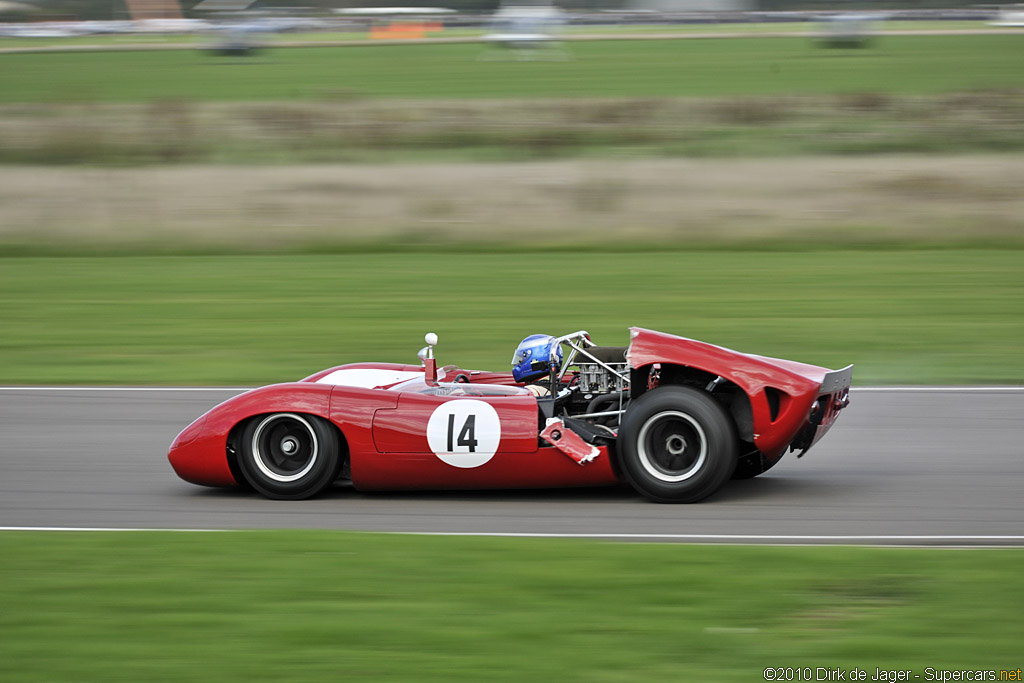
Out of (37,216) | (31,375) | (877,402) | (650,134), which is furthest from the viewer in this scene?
(650,134)

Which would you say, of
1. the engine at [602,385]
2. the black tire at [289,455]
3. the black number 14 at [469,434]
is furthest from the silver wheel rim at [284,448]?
the engine at [602,385]

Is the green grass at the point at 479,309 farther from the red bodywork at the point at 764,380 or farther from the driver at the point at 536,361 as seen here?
the red bodywork at the point at 764,380

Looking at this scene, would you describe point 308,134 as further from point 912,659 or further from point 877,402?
point 912,659

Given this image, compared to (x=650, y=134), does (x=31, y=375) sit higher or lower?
lower

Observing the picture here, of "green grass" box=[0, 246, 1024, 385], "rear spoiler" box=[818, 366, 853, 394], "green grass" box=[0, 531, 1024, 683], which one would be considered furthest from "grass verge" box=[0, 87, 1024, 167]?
"green grass" box=[0, 531, 1024, 683]

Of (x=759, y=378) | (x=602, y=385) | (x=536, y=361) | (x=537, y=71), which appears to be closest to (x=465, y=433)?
(x=536, y=361)

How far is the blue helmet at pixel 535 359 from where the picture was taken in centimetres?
712

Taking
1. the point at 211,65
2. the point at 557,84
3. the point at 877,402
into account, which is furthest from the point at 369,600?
the point at 211,65

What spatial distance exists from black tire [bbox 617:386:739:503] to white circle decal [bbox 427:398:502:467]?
712 mm

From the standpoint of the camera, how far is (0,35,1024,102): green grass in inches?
1423

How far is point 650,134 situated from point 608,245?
8.65m

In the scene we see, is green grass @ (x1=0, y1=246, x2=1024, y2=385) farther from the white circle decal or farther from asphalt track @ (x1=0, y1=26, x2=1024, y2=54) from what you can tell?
asphalt track @ (x1=0, y1=26, x2=1024, y2=54)

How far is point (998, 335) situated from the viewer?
40.5ft

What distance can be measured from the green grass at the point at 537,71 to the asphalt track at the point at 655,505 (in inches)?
1040
